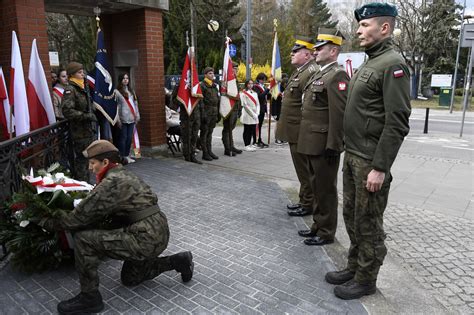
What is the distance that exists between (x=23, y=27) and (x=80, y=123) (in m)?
1.84

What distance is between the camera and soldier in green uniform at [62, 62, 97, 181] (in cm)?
555

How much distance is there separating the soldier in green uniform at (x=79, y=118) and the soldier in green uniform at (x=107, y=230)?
2752 millimetres

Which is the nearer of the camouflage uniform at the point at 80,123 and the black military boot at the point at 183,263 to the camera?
the black military boot at the point at 183,263

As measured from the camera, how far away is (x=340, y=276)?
343cm

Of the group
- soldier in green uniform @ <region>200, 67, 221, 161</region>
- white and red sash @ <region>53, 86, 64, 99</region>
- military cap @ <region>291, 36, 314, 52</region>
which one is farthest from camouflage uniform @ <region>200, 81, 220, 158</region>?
military cap @ <region>291, 36, 314, 52</region>

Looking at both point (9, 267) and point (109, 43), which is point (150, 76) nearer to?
point (109, 43)

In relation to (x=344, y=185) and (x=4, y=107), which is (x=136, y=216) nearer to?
(x=344, y=185)

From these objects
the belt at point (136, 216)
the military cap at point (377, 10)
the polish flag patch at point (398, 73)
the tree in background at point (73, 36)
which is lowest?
the belt at point (136, 216)

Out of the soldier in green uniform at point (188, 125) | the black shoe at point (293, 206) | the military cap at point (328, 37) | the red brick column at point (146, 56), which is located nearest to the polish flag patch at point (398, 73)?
the military cap at point (328, 37)

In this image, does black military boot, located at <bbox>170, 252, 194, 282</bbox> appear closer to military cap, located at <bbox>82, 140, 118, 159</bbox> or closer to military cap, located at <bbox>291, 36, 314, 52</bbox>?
military cap, located at <bbox>82, 140, 118, 159</bbox>

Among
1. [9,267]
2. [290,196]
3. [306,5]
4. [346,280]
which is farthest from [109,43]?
[306,5]

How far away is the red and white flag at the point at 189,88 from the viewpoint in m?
7.92

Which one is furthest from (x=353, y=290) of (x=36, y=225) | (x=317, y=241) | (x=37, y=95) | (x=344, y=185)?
(x=37, y=95)

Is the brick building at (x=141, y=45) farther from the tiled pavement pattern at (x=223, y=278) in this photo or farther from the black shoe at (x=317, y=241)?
the black shoe at (x=317, y=241)
